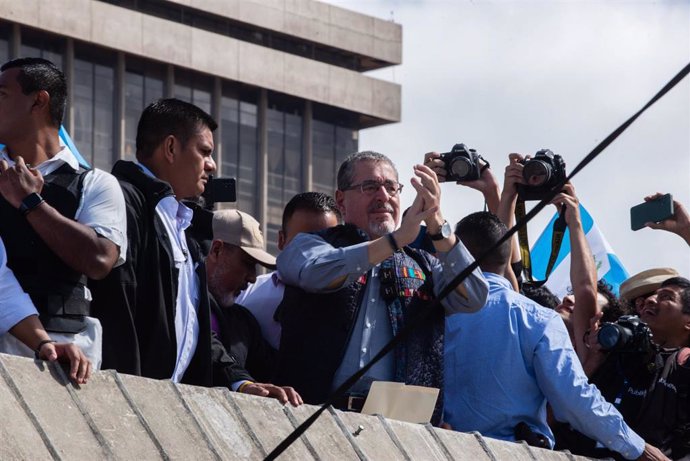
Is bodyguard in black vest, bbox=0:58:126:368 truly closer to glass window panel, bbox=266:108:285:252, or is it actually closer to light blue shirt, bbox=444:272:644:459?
light blue shirt, bbox=444:272:644:459

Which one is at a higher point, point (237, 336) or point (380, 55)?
point (380, 55)

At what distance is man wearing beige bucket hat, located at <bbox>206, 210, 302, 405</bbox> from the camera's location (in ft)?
21.8

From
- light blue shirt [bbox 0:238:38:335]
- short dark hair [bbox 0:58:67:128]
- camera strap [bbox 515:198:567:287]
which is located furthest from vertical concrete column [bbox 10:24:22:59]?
light blue shirt [bbox 0:238:38:335]

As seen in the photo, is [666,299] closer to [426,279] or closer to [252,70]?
[426,279]

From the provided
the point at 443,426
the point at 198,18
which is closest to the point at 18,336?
the point at 443,426

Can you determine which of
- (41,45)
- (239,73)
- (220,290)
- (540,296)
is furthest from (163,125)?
(239,73)

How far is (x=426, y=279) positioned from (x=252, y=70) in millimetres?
51956

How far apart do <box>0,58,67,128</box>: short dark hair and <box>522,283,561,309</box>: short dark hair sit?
278 centimetres

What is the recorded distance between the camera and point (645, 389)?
23.2ft

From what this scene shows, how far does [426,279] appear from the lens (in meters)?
6.39

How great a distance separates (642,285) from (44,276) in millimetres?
3588

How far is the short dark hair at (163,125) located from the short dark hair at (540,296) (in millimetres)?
2146

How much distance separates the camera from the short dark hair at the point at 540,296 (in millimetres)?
7812

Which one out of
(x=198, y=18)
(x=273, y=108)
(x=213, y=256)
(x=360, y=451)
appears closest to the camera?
(x=360, y=451)
